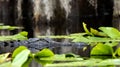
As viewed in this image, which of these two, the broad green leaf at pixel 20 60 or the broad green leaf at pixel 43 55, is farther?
the broad green leaf at pixel 43 55

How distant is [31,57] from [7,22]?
314 centimetres

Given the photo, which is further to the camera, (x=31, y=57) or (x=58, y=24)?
(x=58, y=24)

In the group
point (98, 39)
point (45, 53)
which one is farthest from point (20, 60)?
point (98, 39)

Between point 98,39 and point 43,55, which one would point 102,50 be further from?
point 98,39

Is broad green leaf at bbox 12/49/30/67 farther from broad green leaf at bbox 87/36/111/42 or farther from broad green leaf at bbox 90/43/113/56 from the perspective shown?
broad green leaf at bbox 87/36/111/42

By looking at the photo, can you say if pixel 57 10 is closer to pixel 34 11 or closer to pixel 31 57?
pixel 34 11

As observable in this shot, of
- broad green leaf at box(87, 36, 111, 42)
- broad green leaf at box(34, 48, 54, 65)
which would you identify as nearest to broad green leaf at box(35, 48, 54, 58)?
broad green leaf at box(34, 48, 54, 65)

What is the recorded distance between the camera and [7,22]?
13.1ft

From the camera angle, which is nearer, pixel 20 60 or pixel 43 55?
pixel 20 60

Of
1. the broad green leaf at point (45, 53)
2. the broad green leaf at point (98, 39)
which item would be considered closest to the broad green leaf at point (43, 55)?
the broad green leaf at point (45, 53)

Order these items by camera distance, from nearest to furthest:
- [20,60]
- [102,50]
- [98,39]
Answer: [20,60], [102,50], [98,39]

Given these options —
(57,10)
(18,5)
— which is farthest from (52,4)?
(18,5)

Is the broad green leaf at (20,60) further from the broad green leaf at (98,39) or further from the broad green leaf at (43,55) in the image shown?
the broad green leaf at (98,39)

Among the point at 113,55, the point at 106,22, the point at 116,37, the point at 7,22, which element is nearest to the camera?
the point at 113,55
